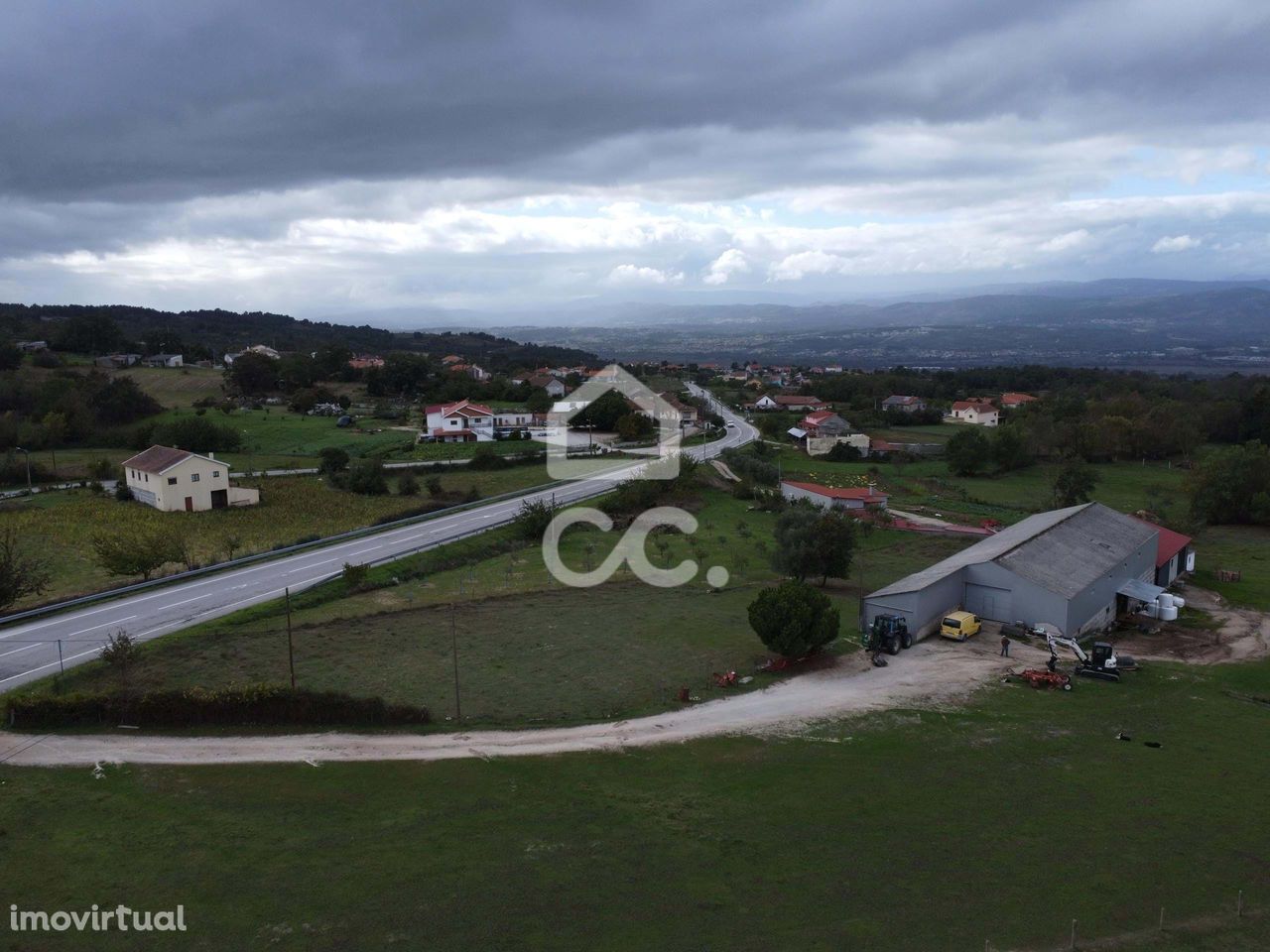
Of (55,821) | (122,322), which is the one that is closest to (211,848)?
(55,821)

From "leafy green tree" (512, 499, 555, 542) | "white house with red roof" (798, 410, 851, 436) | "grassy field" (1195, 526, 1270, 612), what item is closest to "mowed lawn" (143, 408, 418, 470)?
"leafy green tree" (512, 499, 555, 542)

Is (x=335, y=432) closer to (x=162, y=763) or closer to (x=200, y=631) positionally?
(x=200, y=631)

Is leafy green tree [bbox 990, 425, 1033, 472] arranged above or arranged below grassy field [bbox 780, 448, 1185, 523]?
above

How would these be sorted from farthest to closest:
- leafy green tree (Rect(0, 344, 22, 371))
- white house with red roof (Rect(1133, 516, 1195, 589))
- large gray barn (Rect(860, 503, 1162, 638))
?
leafy green tree (Rect(0, 344, 22, 371)), white house with red roof (Rect(1133, 516, 1195, 589)), large gray barn (Rect(860, 503, 1162, 638))

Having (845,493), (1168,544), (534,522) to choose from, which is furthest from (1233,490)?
(534,522)

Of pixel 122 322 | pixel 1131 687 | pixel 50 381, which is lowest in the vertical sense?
pixel 1131 687

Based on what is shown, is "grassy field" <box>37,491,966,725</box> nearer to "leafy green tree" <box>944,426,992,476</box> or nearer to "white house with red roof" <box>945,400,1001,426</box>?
"leafy green tree" <box>944,426,992,476</box>

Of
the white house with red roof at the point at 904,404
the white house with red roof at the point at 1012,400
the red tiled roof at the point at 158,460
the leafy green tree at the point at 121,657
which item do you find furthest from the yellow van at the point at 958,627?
the white house with red roof at the point at 1012,400
